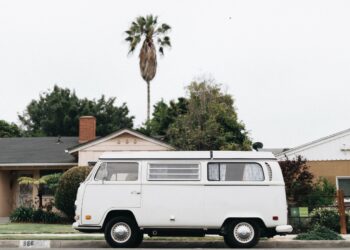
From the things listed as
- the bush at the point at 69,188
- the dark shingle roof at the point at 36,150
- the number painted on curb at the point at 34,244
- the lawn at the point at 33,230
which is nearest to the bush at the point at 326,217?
the lawn at the point at 33,230

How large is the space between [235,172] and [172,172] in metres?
1.56

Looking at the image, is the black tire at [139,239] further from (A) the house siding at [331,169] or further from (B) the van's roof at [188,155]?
(A) the house siding at [331,169]

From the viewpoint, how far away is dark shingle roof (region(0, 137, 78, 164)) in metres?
24.8

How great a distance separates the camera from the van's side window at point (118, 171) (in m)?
12.1

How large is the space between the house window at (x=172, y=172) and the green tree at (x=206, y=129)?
1472cm

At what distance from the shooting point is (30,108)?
51.7 m

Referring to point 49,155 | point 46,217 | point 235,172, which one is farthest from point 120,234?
point 49,155

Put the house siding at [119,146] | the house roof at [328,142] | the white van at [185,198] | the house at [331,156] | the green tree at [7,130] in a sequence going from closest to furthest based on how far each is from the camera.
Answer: the white van at [185,198] < the house at [331,156] < the house roof at [328,142] < the house siding at [119,146] < the green tree at [7,130]

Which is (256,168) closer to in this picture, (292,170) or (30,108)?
(292,170)

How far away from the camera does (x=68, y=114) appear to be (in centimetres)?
4697

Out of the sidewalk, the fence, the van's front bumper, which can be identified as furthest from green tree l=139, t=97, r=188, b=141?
the van's front bumper

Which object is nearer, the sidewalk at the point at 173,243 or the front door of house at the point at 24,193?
the sidewalk at the point at 173,243

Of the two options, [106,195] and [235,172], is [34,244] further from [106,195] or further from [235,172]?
[235,172]

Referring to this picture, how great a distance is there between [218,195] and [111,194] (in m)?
2.62
